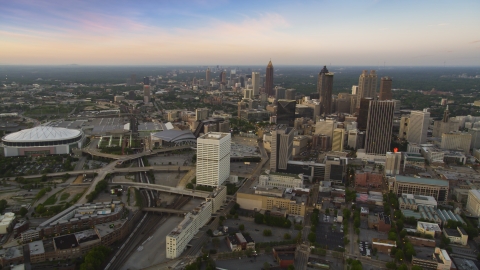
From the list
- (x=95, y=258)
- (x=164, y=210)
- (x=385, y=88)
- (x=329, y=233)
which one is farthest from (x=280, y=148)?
(x=385, y=88)

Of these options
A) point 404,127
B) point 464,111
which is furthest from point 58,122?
point 464,111

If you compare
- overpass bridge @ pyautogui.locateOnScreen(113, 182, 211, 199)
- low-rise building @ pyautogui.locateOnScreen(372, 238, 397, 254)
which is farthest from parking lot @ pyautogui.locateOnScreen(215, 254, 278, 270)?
overpass bridge @ pyautogui.locateOnScreen(113, 182, 211, 199)

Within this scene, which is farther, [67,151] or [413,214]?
[67,151]

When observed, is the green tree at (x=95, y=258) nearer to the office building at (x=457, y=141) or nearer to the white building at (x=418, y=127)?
the office building at (x=457, y=141)

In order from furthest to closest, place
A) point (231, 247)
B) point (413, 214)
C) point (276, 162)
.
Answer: point (276, 162) < point (413, 214) < point (231, 247)

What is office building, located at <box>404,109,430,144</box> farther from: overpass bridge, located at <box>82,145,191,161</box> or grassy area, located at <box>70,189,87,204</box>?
grassy area, located at <box>70,189,87,204</box>

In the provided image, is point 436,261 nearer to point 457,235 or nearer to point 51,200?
point 457,235

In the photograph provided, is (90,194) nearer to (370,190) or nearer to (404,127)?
(370,190)
